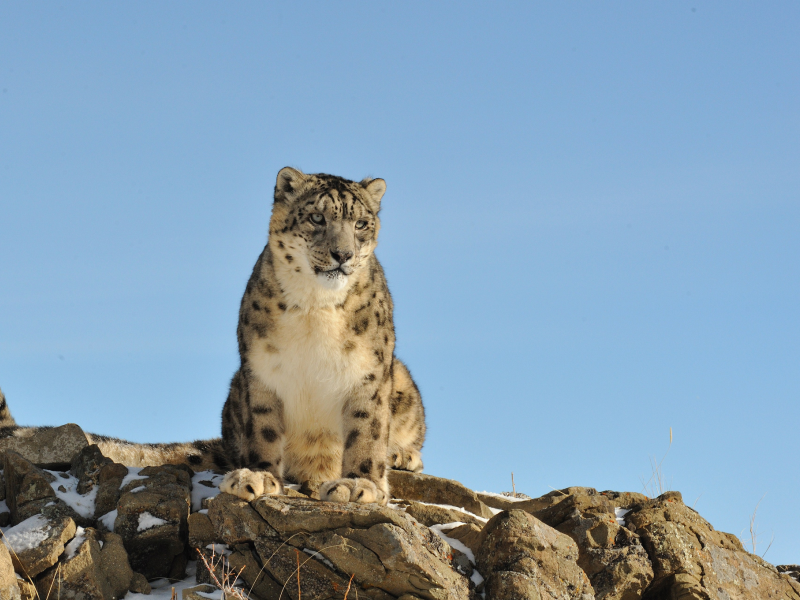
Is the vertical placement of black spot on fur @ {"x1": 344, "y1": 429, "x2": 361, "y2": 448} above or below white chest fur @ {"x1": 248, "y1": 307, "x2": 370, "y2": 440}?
below

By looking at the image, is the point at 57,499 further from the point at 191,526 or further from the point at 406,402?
the point at 406,402

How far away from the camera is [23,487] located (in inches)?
285

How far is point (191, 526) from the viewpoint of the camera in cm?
702

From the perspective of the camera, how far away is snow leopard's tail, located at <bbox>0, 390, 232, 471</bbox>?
925 cm

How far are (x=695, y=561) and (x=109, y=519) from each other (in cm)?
491

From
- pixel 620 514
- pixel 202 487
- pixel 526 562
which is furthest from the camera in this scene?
pixel 620 514

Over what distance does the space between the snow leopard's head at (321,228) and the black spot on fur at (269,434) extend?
136 centimetres

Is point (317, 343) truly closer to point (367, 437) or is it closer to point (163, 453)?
point (367, 437)

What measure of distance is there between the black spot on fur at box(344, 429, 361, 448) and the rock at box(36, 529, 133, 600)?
2065 mm

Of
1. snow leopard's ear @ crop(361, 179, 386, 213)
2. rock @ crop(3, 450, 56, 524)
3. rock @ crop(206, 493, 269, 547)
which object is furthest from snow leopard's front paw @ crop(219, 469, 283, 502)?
snow leopard's ear @ crop(361, 179, 386, 213)

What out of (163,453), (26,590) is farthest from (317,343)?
(26,590)

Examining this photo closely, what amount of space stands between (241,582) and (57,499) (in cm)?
179

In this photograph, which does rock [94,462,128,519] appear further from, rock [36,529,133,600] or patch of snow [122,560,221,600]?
patch of snow [122,560,221,600]

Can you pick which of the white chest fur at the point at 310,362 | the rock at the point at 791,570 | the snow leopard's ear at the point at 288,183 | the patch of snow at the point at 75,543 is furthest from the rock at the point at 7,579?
the rock at the point at 791,570
